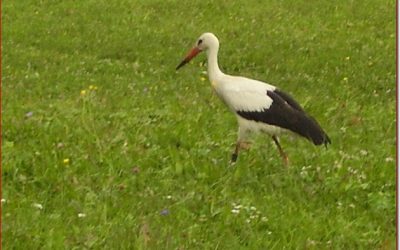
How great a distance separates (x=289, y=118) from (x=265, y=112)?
26 centimetres

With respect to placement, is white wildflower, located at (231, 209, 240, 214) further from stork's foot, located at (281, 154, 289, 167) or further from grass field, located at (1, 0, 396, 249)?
stork's foot, located at (281, 154, 289, 167)

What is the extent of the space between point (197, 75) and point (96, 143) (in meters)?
5.49

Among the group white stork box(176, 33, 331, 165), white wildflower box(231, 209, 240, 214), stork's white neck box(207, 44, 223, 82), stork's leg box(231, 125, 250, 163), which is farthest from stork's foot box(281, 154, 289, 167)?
white wildflower box(231, 209, 240, 214)

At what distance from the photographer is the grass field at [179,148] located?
6324 millimetres

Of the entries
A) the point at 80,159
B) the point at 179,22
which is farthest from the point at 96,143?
the point at 179,22

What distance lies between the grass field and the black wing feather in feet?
0.90

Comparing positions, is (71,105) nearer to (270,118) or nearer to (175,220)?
(270,118)

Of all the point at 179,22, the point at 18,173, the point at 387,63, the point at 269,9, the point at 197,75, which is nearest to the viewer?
the point at 18,173

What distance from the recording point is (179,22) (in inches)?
691

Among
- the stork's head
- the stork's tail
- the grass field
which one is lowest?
the grass field

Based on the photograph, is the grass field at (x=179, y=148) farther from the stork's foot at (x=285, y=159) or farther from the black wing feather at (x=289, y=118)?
the black wing feather at (x=289, y=118)

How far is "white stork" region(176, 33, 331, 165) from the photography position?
8039 millimetres

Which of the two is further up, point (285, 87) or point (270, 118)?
point (270, 118)

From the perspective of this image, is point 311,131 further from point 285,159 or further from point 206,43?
point 206,43
